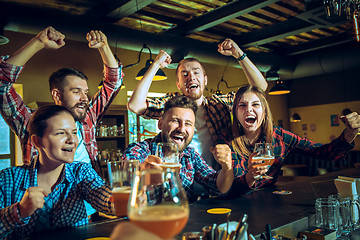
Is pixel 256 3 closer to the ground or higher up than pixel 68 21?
higher up

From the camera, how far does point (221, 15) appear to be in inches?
204

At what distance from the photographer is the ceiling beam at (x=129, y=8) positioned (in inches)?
177

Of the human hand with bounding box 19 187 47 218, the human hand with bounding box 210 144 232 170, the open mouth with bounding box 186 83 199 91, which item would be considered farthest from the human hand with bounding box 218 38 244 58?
the human hand with bounding box 19 187 47 218

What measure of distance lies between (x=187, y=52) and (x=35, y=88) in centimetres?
270

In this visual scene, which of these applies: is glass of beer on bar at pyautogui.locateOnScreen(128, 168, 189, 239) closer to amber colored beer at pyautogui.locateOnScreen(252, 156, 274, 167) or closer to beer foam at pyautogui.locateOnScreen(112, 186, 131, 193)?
beer foam at pyautogui.locateOnScreen(112, 186, 131, 193)

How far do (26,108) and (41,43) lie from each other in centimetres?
65

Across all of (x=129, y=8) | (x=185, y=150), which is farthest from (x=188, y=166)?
(x=129, y=8)

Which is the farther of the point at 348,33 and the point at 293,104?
the point at 293,104

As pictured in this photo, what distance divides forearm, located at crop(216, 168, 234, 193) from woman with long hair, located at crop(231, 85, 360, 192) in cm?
29

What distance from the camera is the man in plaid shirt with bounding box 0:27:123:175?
2.09 m

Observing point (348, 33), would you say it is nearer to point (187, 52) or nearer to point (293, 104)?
point (293, 104)

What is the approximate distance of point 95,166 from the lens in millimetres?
2541

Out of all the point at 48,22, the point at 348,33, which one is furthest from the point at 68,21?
the point at 348,33

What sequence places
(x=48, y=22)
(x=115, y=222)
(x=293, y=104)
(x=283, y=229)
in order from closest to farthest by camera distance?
(x=283, y=229) < (x=115, y=222) < (x=48, y=22) < (x=293, y=104)
